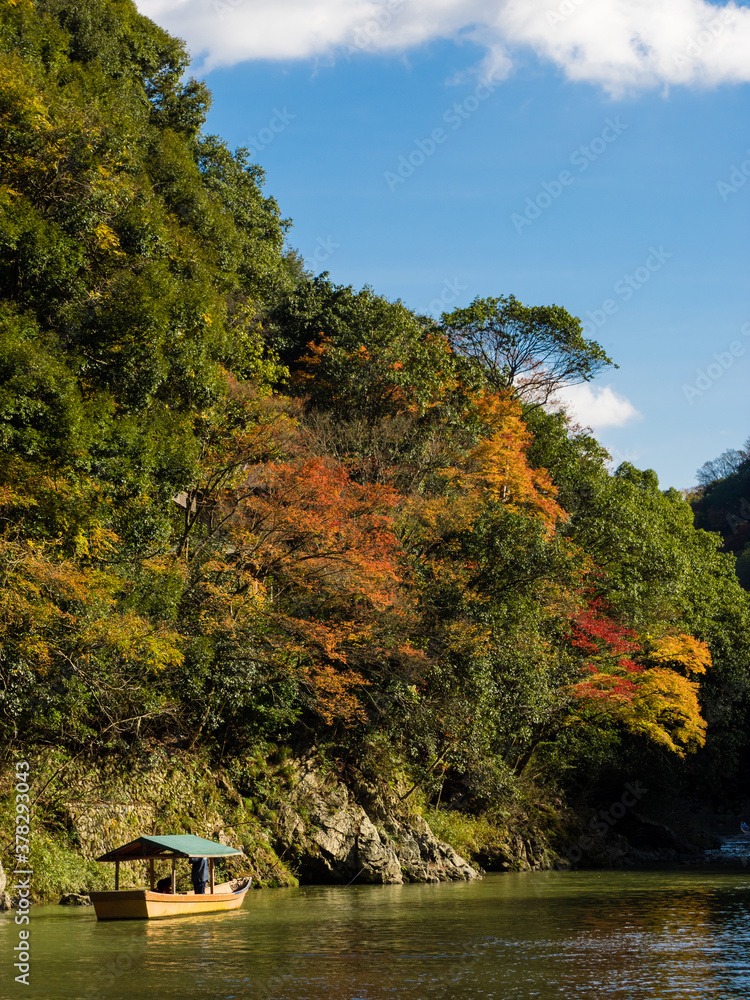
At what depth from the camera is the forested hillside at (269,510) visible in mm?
18406

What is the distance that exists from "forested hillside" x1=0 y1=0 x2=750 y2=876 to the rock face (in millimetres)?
1086

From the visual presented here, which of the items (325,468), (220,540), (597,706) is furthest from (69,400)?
(597,706)

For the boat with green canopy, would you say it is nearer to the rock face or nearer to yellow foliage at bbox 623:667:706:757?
the rock face

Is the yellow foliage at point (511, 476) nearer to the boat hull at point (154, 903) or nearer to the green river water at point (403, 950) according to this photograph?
the green river water at point (403, 950)

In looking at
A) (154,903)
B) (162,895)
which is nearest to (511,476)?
(162,895)

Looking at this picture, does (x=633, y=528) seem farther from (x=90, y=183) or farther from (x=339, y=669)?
(x=90, y=183)

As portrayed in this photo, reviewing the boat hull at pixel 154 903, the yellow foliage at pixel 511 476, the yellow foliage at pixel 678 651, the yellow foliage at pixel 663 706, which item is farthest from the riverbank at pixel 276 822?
the yellow foliage at pixel 511 476

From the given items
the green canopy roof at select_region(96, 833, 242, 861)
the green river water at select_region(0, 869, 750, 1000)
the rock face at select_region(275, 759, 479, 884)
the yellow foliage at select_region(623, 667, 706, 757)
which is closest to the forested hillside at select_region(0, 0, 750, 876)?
the yellow foliage at select_region(623, 667, 706, 757)

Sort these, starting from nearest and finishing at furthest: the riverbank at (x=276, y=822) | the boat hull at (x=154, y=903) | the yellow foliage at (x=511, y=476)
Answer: the boat hull at (x=154, y=903)
the riverbank at (x=276, y=822)
the yellow foliage at (x=511, y=476)

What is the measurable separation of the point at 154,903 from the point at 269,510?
11397 millimetres

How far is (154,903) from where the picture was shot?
16625mm

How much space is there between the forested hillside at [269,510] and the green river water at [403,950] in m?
5.37

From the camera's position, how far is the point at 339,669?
26.3 meters

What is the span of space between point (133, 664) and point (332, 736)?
8.22 meters
